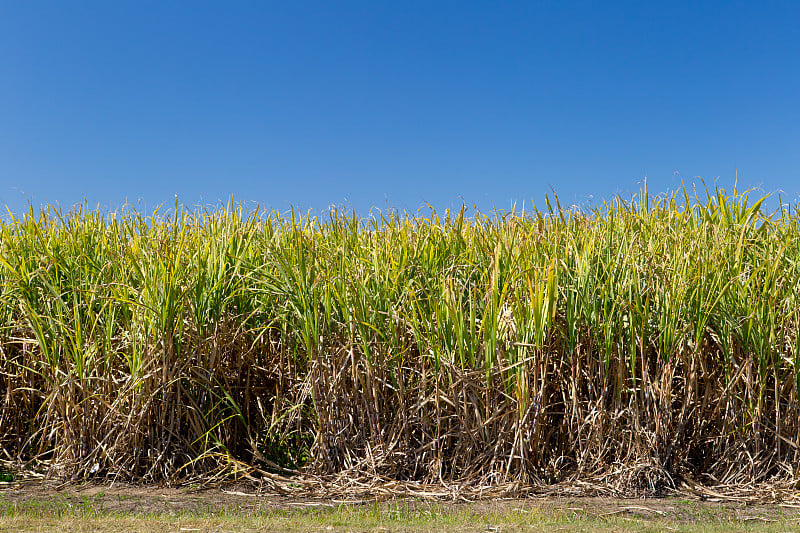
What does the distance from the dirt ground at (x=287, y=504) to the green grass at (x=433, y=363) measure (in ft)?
0.56

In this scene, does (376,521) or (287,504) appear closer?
(376,521)

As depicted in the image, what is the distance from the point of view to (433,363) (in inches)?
158

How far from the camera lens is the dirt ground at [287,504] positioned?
3648 mm

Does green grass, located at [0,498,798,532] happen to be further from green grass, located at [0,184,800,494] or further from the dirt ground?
green grass, located at [0,184,800,494]

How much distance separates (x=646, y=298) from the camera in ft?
13.4

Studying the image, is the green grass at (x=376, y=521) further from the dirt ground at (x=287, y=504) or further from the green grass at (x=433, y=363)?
the green grass at (x=433, y=363)

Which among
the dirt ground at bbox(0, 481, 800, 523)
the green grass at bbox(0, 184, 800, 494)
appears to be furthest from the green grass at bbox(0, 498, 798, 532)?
the green grass at bbox(0, 184, 800, 494)

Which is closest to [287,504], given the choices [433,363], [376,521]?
[376,521]

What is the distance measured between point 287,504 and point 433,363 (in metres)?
1.20

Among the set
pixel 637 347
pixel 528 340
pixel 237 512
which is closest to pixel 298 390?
pixel 237 512

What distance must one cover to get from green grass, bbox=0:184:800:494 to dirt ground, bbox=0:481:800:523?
0.56ft

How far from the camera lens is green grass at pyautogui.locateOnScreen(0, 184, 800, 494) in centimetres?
393

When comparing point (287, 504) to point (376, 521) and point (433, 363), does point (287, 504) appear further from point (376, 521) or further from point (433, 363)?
point (433, 363)

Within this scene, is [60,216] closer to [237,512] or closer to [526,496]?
[237,512]
